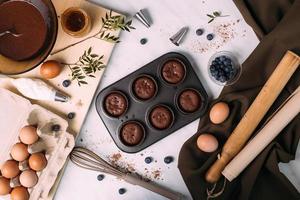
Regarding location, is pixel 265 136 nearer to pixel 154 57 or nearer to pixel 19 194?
pixel 154 57

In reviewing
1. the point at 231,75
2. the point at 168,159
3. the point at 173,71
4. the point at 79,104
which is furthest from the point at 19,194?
the point at 231,75

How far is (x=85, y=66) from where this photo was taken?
1136 millimetres

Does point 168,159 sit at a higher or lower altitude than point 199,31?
lower

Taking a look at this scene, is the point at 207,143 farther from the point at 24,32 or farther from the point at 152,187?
the point at 24,32

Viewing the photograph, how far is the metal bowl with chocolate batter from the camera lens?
3.44 ft

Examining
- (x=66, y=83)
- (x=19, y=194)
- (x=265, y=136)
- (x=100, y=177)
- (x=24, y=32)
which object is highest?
(x=24, y=32)

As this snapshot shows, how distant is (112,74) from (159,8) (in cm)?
19

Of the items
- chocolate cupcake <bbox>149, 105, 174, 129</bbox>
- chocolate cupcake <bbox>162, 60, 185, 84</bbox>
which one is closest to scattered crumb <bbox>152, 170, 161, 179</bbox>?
chocolate cupcake <bbox>149, 105, 174, 129</bbox>

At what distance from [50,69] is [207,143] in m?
0.40

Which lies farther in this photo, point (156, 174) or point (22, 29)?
point (156, 174)

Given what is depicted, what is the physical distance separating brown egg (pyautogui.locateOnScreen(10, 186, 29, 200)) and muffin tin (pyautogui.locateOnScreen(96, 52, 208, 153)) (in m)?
0.24

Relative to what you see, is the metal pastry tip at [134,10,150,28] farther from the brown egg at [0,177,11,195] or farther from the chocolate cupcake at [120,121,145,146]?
the brown egg at [0,177,11,195]

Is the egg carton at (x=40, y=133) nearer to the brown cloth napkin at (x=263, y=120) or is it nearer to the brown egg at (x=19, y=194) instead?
the brown egg at (x=19, y=194)

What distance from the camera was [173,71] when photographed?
44.3 inches
